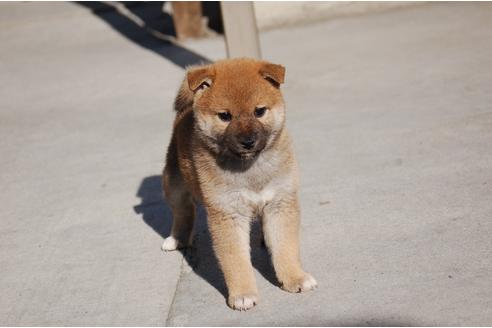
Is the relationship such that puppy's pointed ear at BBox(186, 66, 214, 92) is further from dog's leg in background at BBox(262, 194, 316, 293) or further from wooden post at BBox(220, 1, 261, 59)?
wooden post at BBox(220, 1, 261, 59)

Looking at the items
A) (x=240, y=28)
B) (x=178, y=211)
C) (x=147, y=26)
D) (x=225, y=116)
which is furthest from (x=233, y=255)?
(x=147, y=26)

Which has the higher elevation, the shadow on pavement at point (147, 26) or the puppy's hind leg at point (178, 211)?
the puppy's hind leg at point (178, 211)

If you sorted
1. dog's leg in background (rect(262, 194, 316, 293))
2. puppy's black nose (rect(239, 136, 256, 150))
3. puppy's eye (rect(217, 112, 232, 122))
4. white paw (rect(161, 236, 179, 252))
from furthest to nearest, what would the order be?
white paw (rect(161, 236, 179, 252)) < dog's leg in background (rect(262, 194, 316, 293)) < puppy's eye (rect(217, 112, 232, 122)) < puppy's black nose (rect(239, 136, 256, 150))

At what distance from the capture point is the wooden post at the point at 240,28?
7.45 meters

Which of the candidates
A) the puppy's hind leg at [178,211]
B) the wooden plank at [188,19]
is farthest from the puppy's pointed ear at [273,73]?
the wooden plank at [188,19]

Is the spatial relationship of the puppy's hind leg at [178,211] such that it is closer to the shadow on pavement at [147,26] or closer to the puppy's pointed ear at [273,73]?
the puppy's pointed ear at [273,73]

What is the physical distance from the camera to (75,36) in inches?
468

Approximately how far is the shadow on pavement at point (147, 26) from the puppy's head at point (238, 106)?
546cm

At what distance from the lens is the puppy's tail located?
411 cm

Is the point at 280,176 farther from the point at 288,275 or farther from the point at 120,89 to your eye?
the point at 120,89

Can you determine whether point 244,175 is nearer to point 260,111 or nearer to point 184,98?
point 260,111

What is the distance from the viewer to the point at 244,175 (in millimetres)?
3656

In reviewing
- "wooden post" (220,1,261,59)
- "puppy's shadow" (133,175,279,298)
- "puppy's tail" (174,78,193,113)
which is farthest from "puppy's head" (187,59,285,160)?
"wooden post" (220,1,261,59)

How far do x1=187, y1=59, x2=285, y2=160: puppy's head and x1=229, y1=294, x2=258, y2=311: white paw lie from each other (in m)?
0.73
